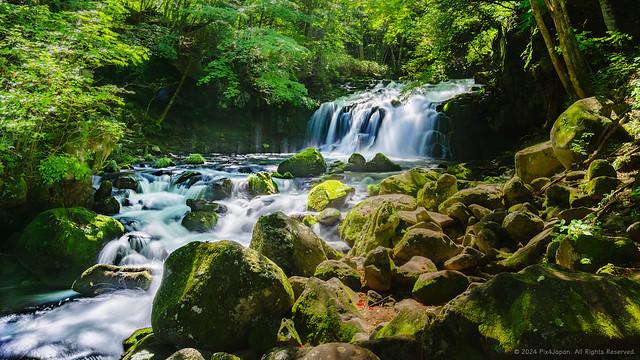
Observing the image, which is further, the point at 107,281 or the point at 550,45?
the point at 550,45

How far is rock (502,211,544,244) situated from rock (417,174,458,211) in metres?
2.02

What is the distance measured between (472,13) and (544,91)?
10.3 feet

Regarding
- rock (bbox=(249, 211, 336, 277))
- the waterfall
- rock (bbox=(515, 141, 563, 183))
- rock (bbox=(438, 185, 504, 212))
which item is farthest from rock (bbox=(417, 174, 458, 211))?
the waterfall

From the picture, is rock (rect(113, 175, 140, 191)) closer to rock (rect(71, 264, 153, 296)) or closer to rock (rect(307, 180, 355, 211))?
rock (rect(71, 264, 153, 296))

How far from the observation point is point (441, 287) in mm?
3902

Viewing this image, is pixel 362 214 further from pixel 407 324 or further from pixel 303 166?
pixel 303 166

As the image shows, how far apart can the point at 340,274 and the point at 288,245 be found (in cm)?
85

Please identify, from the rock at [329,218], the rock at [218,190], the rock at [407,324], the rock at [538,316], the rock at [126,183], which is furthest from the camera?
the rock at [126,183]

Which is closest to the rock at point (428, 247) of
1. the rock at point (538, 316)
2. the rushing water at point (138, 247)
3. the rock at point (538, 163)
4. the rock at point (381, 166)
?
the rock at point (538, 316)

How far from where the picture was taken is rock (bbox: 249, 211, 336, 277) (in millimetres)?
4988

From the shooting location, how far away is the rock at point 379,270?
4.45 metres

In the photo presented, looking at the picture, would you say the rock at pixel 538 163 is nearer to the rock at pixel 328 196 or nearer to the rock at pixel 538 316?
the rock at pixel 328 196

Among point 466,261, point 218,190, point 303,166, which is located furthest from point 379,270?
point 303,166

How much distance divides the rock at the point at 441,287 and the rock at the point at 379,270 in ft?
1.74
